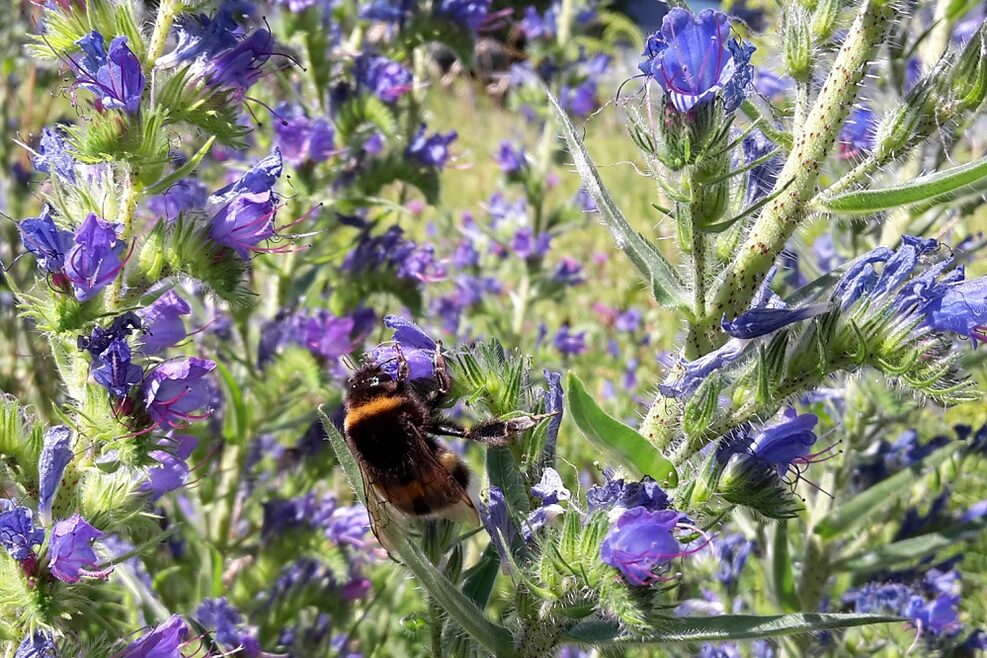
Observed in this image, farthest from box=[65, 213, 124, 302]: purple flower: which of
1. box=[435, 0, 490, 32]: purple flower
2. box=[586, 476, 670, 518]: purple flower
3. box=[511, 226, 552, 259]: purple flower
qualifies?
box=[511, 226, 552, 259]: purple flower

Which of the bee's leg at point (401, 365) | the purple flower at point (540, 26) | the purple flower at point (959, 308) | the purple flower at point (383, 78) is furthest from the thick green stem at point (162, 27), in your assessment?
the purple flower at point (540, 26)

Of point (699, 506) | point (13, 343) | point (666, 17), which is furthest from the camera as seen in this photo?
point (13, 343)

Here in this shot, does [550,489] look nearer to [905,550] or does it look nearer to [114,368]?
[114,368]

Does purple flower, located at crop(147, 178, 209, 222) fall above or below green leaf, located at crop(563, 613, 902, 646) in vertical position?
above

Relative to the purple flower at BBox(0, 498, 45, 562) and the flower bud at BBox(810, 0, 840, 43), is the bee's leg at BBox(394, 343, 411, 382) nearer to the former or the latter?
the purple flower at BBox(0, 498, 45, 562)

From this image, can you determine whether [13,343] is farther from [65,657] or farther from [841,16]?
[841,16]

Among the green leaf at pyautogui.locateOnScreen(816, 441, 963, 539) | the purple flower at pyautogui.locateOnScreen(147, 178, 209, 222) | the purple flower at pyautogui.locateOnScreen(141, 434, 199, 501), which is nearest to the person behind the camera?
the purple flower at pyautogui.locateOnScreen(141, 434, 199, 501)

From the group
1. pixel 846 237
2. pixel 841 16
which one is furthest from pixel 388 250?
pixel 841 16
